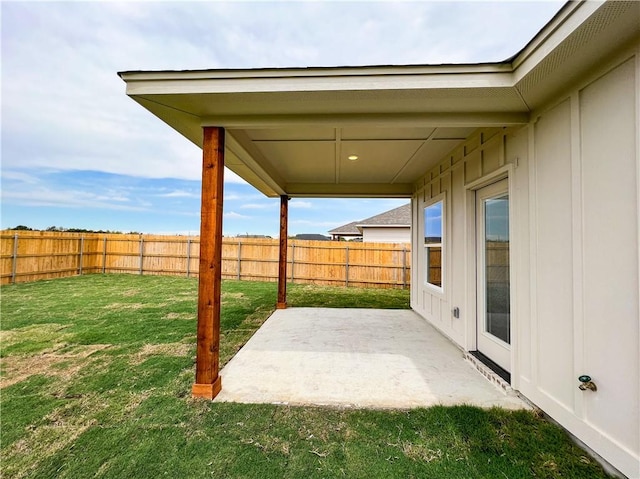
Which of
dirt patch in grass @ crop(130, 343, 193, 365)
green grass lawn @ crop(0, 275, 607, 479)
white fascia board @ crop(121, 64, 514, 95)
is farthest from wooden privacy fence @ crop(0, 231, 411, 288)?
white fascia board @ crop(121, 64, 514, 95)

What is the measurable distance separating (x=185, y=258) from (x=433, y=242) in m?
9.85

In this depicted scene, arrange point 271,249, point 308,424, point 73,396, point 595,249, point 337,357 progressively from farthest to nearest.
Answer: point 271,249 → point 337,357 → point 73,396 → point 308,424 → point 595,249

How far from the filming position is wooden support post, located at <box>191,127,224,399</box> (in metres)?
2.43

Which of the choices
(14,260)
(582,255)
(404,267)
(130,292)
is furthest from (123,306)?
(404,267)

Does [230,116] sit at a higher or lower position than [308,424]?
higher

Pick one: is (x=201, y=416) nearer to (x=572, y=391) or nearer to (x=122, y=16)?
(x=572, y=391)

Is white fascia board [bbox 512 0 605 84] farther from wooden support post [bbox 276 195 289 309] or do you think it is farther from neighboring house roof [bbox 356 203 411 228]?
neighboring house roof [bbox 356 203 411 228]

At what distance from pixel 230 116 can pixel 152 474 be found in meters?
2.70

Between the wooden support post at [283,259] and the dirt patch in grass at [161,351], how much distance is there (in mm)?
2470

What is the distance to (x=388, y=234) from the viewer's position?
1505 cm

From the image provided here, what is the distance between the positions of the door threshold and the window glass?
1.44 meters

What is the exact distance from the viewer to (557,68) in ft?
5.85

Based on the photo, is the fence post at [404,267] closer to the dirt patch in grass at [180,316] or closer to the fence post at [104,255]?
the dirt patch in grass at [180,316]

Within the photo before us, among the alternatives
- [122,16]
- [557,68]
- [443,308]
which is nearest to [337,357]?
[443,308]
